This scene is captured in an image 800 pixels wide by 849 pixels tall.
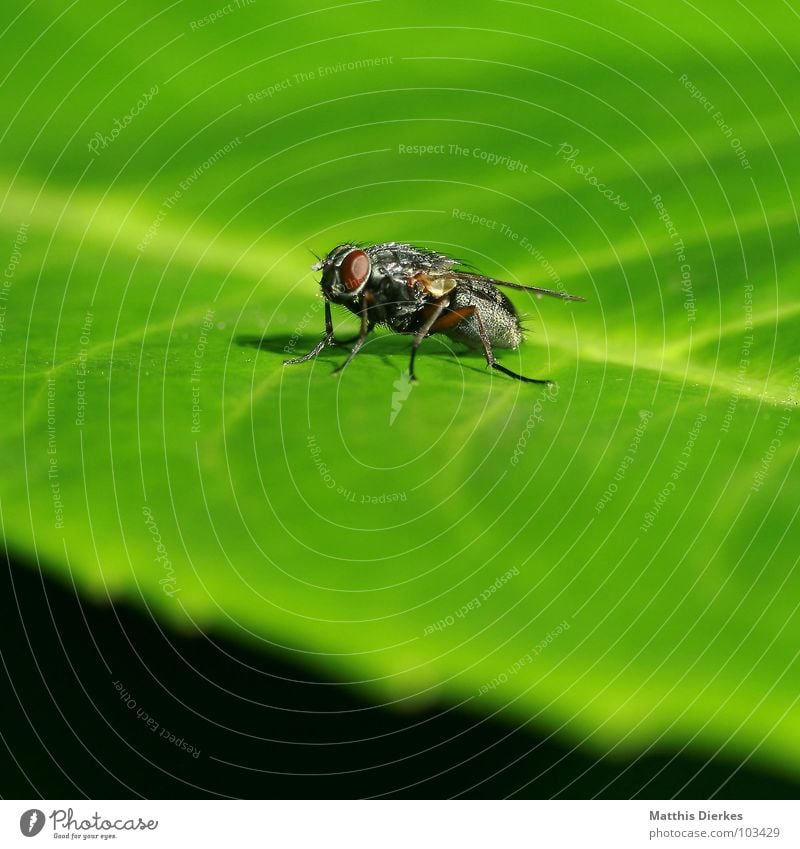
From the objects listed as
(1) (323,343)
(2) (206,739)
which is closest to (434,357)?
(1) (323,343)

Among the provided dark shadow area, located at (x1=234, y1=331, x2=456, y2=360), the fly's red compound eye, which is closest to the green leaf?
dark shadow area, located at (x1=234, y1=331, x2=456, y2=360)

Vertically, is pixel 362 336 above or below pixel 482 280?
below

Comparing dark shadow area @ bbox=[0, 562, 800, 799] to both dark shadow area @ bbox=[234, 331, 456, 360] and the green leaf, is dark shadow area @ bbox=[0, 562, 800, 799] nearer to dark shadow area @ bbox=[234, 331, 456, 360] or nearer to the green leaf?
the green leaf

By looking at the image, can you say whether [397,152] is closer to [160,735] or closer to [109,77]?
[109,77]

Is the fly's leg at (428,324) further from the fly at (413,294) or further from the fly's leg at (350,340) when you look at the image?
the fly's leg at (350,340)

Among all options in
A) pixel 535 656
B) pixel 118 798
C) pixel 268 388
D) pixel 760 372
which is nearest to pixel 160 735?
pixel 118 798

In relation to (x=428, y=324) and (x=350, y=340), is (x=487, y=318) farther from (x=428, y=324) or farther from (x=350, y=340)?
(x=350, y=340)
